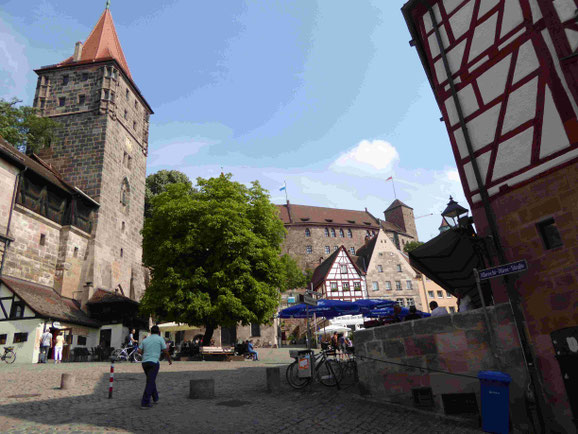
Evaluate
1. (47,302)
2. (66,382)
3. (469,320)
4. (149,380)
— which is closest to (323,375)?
(469,320)

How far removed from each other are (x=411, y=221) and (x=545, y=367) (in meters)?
89.3

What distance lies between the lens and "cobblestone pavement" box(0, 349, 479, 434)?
6.69 m

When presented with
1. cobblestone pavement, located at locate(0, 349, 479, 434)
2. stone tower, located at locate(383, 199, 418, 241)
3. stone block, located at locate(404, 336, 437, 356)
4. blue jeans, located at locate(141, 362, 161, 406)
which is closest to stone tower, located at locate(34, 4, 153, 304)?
cobblestone pavement, located at locate(0, 349, 479, 434)

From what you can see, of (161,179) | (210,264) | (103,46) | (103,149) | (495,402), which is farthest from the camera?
(161,179)

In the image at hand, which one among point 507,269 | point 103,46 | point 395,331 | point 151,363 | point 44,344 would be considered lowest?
point 151,363

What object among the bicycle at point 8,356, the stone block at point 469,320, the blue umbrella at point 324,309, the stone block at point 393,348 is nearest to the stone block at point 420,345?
the stone block at point 393,348

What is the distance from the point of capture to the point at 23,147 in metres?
32.7

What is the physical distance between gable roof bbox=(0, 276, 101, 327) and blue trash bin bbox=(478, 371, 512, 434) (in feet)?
68.3

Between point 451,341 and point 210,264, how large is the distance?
15622 mm

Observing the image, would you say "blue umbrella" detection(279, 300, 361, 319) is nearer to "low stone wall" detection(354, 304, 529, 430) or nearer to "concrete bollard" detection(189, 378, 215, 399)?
"low stone wall" detection(354, 304, 529, 430)

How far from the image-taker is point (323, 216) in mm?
78812

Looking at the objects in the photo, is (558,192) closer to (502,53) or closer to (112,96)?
(502,53)

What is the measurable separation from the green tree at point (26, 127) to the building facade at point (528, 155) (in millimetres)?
32303

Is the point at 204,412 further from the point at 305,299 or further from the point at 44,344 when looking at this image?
the point at 44,344
